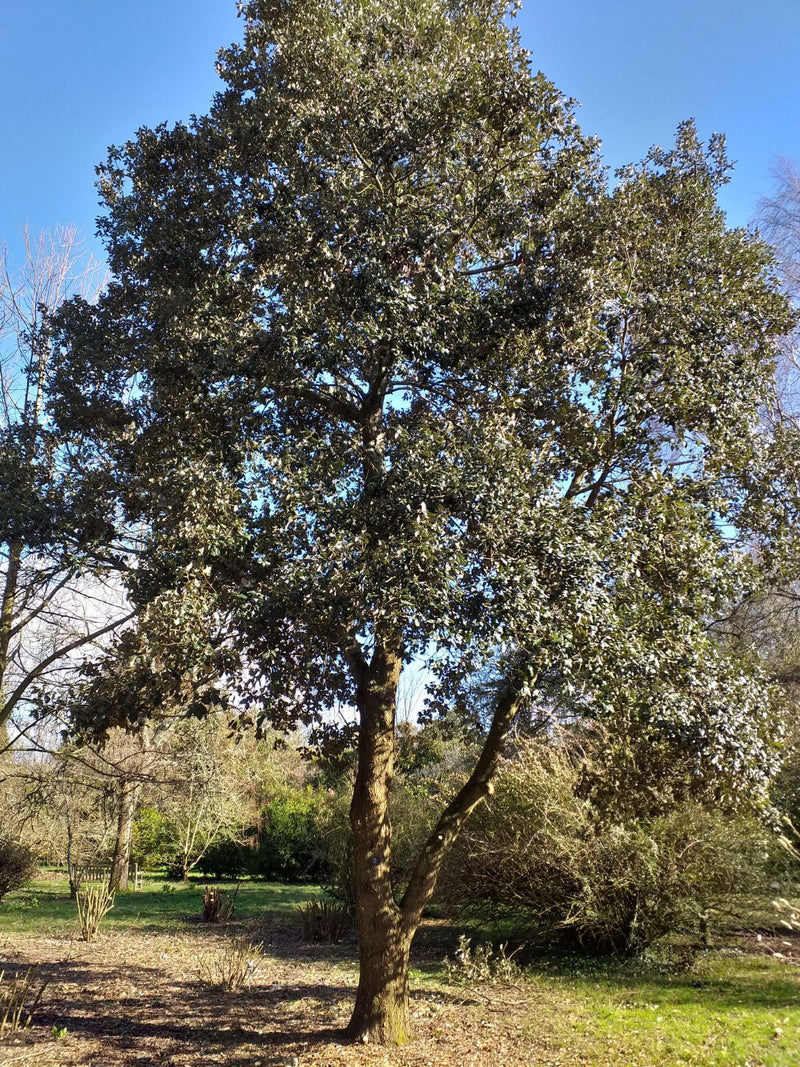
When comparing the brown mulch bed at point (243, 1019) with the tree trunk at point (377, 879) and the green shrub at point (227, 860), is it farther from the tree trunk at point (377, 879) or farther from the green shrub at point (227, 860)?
the green shrub at point (227, 860)

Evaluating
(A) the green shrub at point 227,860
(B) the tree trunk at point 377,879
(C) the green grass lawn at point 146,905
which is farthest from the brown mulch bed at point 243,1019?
(A) the green shrub at point 227,860

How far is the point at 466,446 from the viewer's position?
5184mm

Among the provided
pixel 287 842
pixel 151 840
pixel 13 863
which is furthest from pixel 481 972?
pixel 151 840

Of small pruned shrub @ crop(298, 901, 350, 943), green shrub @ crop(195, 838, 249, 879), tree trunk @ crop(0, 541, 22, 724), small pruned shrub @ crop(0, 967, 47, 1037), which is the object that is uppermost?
tree trunk @ crop(0, 541, 22, 724)

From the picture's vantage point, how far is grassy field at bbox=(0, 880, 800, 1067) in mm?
5816

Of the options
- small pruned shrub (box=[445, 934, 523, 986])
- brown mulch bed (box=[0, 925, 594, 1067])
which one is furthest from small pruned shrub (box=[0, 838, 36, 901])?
small pruned shrub (box=[445, 934, 523, 986])

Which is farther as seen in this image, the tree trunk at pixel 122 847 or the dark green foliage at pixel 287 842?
the dark green foliage at pixel 287 842

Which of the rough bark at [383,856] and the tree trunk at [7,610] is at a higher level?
the tree trunk at [7,610]

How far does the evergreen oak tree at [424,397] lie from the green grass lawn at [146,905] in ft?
28.9

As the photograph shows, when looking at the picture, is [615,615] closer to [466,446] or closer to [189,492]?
[466,446]

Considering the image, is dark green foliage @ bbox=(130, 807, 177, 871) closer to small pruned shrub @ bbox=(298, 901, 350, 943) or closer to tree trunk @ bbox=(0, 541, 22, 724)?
small pruned shrub @ bbox=(298, 901, 350, 943)

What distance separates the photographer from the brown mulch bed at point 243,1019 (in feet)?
19.0

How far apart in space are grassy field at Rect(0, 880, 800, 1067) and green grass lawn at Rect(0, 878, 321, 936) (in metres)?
1.16

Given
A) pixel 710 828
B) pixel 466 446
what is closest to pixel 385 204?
pixel 466 446
